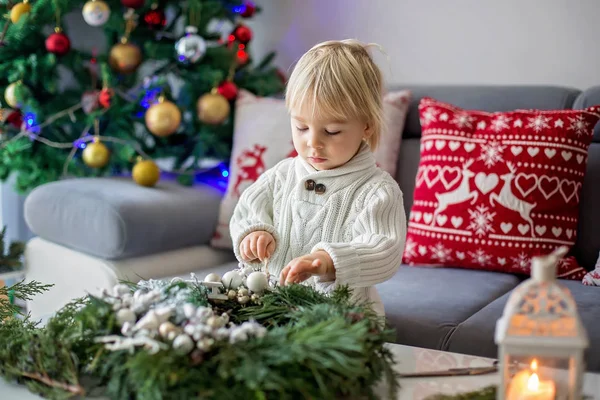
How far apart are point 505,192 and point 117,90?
1.20 m

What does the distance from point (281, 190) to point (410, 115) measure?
794mm

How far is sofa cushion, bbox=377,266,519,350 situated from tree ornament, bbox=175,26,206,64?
0.90 metres

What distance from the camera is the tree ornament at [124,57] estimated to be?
2.26 m

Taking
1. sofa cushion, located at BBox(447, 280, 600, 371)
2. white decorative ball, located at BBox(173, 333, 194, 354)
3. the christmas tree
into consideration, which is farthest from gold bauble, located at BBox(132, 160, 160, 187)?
white decorative ball, located at BBox(173, 333, 194, 354)

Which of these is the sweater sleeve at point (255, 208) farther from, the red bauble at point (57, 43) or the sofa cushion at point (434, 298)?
the red bauble at point (57, 43)

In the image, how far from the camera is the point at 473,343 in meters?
1.51

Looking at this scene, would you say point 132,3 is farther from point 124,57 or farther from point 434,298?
point 434,298

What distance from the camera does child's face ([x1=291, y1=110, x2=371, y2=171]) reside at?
1388 mm

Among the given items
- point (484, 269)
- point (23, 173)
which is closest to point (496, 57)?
point (484, 269)

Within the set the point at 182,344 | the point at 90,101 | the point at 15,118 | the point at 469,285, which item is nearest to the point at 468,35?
the point at 469,285

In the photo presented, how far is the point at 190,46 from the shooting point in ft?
7.41

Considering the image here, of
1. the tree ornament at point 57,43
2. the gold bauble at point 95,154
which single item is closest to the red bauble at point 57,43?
the tree ornament at point 57,43

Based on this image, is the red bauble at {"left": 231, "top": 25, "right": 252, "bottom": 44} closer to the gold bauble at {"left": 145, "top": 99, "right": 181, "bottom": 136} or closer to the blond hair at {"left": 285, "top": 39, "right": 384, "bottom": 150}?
the gold bauble at {"left": 145, "top": 99, "right": 181, "bottom": 136}

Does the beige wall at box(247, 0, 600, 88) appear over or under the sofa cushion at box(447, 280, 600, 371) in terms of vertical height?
over
